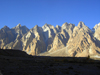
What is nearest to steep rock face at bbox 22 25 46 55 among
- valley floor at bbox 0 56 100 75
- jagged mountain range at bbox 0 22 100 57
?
jagged mountain range at bbox 0 22 100 57

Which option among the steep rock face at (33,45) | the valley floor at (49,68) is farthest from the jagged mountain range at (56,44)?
the valley floor at (49,68)

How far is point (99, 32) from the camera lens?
6767 inches

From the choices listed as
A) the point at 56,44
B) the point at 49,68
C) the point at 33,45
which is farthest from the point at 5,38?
the point at 49,68

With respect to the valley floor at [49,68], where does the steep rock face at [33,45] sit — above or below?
above

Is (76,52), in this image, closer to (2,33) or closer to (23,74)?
(23,74)

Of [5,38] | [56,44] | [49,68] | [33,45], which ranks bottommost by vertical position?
[49,68]

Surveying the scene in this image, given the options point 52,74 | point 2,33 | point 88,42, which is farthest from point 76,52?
point 2,33

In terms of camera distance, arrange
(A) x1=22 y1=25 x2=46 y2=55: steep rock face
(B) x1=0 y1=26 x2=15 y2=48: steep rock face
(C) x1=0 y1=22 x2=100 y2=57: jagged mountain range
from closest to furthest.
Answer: (C) x1=0 y1=22 x2=100 y2=57: jagged mountain range, (A) x1=22 y1=25 x2=46 y2=55: steep rock face, (B) x1=0 y1=26 x2=15 y2=48: steep rock face

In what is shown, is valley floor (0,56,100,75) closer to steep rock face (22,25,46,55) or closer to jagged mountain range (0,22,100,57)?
jagged mountain range (0,22,100,57)

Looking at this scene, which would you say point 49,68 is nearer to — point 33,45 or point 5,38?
point 33,45

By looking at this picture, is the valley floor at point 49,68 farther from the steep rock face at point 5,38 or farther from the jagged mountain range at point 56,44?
the steep rock face at point 5,38

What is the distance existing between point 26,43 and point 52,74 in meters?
177

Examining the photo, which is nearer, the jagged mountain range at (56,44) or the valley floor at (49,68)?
the valley floor at (49,68)

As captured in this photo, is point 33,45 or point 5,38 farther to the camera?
point 5,38
